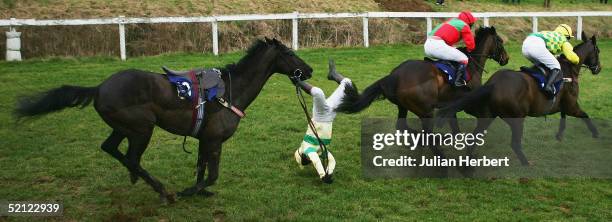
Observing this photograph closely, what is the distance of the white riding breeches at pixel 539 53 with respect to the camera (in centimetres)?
857

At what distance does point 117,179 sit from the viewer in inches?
303

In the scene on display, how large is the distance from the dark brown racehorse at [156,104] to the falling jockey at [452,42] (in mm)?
2383

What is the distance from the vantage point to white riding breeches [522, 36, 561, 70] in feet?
28.1

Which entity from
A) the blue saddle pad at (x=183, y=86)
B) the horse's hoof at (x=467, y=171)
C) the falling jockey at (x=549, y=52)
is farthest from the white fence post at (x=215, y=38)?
the blue saddle pad at (x=183, y=86)

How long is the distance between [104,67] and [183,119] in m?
9.55

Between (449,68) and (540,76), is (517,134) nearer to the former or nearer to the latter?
(540,76)

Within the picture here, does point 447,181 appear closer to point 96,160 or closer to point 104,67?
point 96,160

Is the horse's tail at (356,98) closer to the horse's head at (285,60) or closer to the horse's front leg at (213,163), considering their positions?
the horse's head at (285,60)

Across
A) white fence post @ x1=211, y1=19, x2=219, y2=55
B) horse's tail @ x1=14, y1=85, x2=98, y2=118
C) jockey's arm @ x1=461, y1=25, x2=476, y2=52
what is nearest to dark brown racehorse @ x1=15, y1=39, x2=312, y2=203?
horse's tail @ x1=14, y1=85, x2=98, y2=118

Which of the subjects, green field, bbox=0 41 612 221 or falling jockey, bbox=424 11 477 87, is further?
falling jockey, bbox=424 11 477 87

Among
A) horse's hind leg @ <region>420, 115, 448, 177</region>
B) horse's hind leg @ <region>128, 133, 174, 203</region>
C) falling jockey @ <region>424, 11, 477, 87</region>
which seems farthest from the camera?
falling jockey @ <region>424, 11, 477, 87</region>

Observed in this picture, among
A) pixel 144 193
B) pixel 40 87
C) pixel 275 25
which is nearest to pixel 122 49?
Result: pixel 40 87

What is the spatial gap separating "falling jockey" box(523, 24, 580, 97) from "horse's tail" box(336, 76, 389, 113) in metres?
2.23

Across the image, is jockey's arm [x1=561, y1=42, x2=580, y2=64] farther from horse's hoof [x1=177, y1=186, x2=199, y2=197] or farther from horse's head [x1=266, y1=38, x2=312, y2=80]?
horse's hoof [x1=177, y1=186, x2=199, y2=197]
